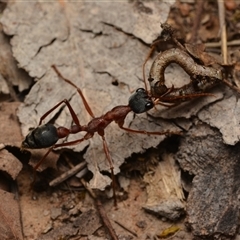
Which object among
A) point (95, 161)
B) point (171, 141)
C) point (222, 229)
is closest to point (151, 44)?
point (171, 141)

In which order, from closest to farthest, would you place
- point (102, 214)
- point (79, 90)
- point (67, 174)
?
point (102, 214) → point (67, 174) → point (79, 90)

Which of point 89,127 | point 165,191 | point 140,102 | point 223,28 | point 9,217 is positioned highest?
point 223,28

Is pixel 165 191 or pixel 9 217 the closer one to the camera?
pixel 9 217

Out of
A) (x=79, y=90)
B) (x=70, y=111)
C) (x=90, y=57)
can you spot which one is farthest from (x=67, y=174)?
(x=90, y=57)

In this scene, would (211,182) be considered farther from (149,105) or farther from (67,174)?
(67,174)

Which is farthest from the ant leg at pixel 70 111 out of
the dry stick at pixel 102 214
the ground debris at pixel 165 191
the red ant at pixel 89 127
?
the ground debris at pixel 165 191

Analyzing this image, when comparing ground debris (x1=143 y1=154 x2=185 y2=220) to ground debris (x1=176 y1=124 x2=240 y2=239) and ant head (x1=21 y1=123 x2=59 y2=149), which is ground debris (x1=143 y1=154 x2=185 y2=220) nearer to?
ground debris (x1=176 y1=124 x2=240 y2=239)
